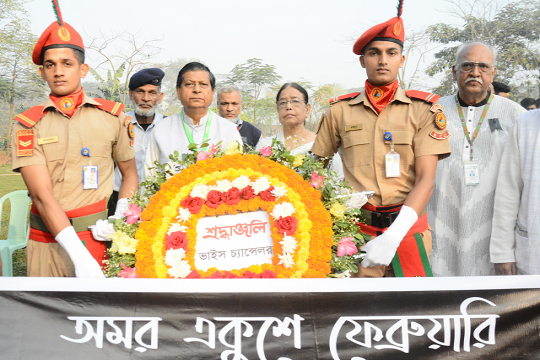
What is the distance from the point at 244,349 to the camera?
5.72ft

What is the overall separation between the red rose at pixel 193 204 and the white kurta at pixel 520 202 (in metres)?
1.93

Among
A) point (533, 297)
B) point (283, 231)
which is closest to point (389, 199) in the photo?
point (283, 231)

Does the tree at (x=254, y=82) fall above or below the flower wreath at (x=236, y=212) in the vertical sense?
above

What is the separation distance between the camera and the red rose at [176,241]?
7.05 ft

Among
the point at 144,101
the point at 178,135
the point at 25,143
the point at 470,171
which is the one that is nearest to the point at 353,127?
the point at 470,171

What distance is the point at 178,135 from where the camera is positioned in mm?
3111

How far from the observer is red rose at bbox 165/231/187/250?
2.15m

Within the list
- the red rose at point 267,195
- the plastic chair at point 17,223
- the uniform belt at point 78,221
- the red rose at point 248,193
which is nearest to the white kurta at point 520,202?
the red rose at point 267,195

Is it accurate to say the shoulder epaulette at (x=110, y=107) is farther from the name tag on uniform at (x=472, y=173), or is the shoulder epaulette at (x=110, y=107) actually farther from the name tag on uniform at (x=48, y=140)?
the name tag on uniform at (x=472, y=173)

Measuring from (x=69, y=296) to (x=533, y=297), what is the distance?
2063 millimetres

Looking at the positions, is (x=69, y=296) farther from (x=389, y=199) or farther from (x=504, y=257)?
(x=504, y=257)

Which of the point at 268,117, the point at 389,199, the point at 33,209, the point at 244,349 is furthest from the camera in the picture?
the point at 268,117

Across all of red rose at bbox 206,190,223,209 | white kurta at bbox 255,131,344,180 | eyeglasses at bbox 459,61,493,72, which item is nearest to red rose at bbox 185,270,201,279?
red rose at bbox 206,190,223,209

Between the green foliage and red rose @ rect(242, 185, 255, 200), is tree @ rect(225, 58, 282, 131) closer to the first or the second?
the green foliage
